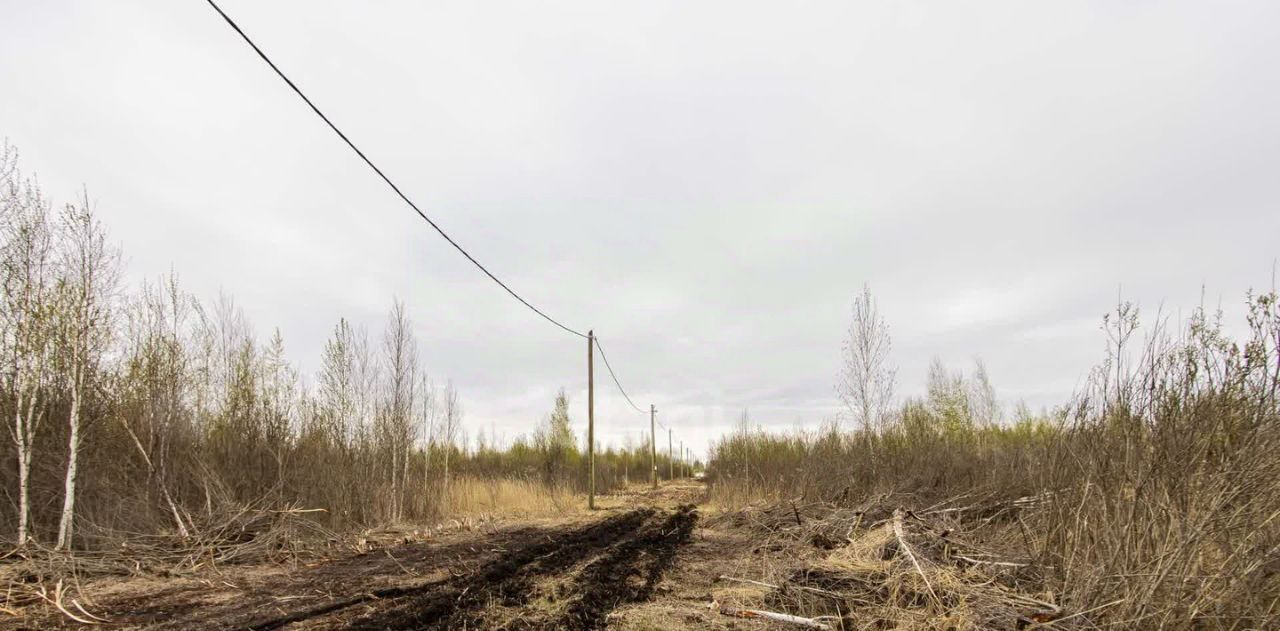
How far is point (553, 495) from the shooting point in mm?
24859

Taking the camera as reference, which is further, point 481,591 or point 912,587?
point 481,591

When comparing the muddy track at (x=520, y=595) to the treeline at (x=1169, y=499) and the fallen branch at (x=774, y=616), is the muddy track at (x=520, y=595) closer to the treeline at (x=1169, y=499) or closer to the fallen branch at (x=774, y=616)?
the fallen branch at (x=774, y=616)

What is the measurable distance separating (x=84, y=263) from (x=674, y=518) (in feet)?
46.9

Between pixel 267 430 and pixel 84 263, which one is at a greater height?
pixel 84 263

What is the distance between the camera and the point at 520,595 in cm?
777

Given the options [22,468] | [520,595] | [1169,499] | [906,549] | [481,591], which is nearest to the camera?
[1169,499]

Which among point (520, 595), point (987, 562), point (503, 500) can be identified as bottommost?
point (503, 500)

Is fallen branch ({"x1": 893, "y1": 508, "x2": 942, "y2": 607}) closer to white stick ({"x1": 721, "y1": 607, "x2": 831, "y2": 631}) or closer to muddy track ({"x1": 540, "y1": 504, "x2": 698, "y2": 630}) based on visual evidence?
white stick ({"x1": 721, "y1": 607, "x2": 831, "y2": 631})

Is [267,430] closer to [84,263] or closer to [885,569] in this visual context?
[84,263]

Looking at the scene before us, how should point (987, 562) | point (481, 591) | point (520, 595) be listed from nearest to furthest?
point (987, 562) < point (520, 595) < point (481, 591)

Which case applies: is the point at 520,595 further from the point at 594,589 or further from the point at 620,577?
the point at 620,577

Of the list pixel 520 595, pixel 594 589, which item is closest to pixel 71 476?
pixel 520 595

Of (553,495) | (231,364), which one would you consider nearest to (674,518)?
(553,495)

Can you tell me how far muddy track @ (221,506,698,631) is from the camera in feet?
21.4
